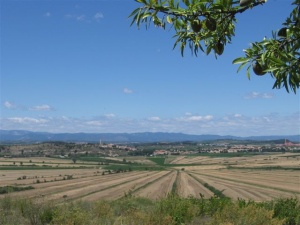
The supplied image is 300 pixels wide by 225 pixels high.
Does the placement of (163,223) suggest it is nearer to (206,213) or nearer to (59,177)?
(206,213)

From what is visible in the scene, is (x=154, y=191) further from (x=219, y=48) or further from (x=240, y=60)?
(x=240, y=60)

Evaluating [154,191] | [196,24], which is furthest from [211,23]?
[154,191]

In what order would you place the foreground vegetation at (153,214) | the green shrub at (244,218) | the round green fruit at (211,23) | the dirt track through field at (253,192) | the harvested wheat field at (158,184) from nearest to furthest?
1. the round green fruit at (211,23)
2. the foreground vegetation at (153,214)
3. the green shrub at (244,218)
4. the dirt track through field at (253,192)
5. the harvested wheat field at (158,184)

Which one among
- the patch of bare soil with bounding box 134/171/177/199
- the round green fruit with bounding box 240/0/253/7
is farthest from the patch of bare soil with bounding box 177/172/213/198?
the round green fruit with bounding box 240/0/253/7

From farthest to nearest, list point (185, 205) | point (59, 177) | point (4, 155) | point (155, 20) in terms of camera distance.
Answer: point (4, 155) < point (59, 177) < point (185, 205) < point (155, 20)

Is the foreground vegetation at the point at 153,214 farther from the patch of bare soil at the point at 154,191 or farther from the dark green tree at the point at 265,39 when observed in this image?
the patch of bare soil at the point at 154,191

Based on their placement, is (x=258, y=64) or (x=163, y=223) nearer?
(x=258, y=64)

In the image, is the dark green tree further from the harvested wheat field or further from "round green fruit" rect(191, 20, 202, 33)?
the harvested wheat field

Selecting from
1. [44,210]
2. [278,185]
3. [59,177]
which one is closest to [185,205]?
[44,210]

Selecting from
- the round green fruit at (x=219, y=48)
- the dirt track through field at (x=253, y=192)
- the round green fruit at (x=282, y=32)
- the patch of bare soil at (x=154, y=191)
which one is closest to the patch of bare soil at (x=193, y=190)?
the patch of bare soil at (x=154, y=191)

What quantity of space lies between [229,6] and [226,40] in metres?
0.57

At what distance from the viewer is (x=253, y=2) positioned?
2.85 m

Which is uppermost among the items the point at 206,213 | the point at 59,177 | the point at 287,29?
the point at 287,29

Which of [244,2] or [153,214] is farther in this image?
[153,214]
